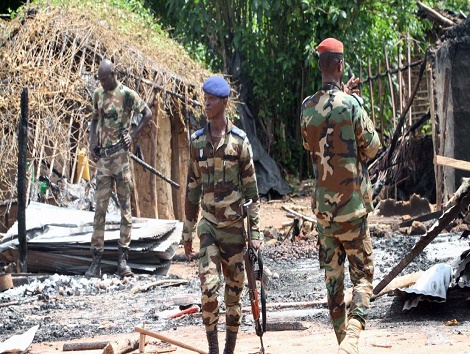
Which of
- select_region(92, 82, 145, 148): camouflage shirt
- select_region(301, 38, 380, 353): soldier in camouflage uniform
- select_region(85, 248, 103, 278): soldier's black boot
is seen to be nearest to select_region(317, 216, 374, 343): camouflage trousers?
select_region(301, 38, 380, 353): soldier in camouflage uniform

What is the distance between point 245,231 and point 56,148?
5828 millimetres

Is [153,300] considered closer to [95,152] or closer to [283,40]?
[95,152]

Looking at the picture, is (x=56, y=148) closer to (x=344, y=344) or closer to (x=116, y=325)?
(x=116, y=325)

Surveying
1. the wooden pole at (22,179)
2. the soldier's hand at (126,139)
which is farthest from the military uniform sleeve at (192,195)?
the wooden pole at (22,179)

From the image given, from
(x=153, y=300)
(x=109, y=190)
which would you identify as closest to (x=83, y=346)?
(x=153, y=300)

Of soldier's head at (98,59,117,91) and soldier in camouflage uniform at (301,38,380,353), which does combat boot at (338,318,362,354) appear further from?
soldier's head at (98,59,117,91)

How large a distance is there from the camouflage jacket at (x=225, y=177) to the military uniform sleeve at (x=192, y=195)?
0.03ft

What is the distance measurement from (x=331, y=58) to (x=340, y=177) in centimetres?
76

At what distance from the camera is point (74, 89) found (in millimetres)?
11961

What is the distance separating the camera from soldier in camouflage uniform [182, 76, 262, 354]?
608cm

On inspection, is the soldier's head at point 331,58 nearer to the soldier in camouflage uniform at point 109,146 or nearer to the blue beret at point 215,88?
the blue beret at point 215,88

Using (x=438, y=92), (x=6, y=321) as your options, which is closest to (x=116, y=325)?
(x=6, y=321)

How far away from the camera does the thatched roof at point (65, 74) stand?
11558 mm

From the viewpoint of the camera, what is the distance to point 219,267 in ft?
20.1
